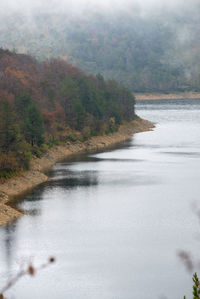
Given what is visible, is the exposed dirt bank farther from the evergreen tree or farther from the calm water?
the evergreen tree

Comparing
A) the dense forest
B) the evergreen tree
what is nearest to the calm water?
the dense forest

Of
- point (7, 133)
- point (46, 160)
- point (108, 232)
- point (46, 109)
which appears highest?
point (46, 109)

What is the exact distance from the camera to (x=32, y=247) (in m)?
40.1

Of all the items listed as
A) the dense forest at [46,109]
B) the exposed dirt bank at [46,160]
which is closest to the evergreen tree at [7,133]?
the dense forest at [46,109]

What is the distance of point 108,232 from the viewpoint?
144ft

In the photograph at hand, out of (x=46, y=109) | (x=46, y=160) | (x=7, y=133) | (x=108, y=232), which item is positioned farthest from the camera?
(x=46, y=109)

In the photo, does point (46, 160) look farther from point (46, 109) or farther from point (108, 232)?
point (108, 232)

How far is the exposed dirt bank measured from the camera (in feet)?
175

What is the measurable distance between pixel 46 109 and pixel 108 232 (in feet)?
218

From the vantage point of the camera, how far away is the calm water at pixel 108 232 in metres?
32.7

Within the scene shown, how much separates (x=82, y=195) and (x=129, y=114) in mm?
82027

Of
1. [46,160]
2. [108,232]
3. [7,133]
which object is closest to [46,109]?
[46,160]

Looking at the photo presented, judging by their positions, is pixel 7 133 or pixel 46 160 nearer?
pixel 7 133

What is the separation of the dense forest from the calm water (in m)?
6.66
